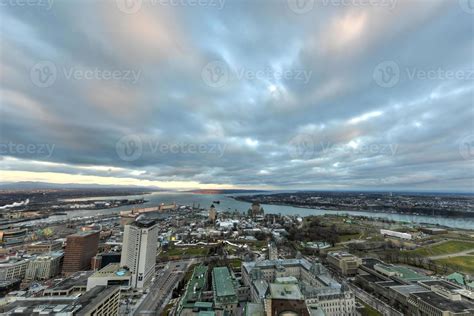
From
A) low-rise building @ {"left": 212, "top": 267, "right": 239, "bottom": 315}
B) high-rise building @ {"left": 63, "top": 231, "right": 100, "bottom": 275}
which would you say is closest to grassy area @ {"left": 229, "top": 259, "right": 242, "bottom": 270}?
low-rise building @ {"left": 212, "top": 267, "right": 239, "bottom": 315}

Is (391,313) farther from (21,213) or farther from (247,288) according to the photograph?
(21,213)

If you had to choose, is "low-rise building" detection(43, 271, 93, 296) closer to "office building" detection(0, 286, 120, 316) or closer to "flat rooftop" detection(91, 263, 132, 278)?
"flat rooftop" detection(91, 263, 132, 278)

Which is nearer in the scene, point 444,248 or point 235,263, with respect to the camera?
point 235,263

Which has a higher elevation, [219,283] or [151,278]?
[219,283]

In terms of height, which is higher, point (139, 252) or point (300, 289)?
point (139, 252)

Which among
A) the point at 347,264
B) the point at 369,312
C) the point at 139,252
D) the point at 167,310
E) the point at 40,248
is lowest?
the point at 167,310

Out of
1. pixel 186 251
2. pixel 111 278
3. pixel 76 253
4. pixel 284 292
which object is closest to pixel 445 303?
pixel 284 292

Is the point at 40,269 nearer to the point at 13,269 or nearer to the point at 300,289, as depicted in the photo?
the point at 13,269

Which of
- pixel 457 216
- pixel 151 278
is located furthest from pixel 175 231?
pixel 457 216
